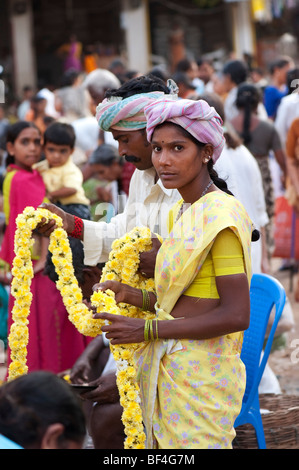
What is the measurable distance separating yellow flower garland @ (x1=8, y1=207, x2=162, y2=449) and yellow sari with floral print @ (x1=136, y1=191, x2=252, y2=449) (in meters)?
0.09

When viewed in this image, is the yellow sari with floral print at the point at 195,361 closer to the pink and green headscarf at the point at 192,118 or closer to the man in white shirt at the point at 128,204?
the pink and green headscarf at the point at 192,118

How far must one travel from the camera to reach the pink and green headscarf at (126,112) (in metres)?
3.25

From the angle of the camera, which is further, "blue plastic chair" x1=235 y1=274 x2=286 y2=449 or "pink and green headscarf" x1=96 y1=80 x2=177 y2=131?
"blue plastic chair" x1=235 y1=274 x2=286 y2=449

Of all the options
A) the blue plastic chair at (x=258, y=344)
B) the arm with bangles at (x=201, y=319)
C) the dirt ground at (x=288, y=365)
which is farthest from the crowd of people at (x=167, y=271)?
the dirt ground at (x=288, y=365)

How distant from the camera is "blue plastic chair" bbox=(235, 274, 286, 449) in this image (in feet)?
11.9

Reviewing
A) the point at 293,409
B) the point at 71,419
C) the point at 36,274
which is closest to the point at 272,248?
the point at 36,274

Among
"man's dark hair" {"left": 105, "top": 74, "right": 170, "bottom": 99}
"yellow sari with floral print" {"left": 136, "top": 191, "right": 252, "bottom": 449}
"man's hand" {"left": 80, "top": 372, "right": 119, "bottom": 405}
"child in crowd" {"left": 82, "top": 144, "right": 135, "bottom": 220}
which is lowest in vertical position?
"man's hand" {"left": 80, "top": 372, "right": 119, "bottom": 405}

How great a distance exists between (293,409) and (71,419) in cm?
229

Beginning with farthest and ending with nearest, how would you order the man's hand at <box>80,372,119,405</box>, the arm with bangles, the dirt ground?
1. the dirt ground
2. the man's hand at <box>80,372,119,405</box>
3. the arm with bangles

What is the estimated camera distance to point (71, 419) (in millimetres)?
2031

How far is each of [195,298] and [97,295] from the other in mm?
332

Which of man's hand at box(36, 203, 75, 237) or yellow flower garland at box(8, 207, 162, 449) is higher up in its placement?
man's hand at box(36, 203, 75, 237)

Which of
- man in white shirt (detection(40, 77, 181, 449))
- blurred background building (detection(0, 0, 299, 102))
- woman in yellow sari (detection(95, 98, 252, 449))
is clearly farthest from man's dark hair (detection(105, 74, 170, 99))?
blurred background building (detection(0, 0, 299, 102))

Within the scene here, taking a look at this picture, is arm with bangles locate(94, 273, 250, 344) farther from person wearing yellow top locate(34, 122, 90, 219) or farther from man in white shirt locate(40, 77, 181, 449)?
person wearing yellow top locate(34, 122, 90, 219)
